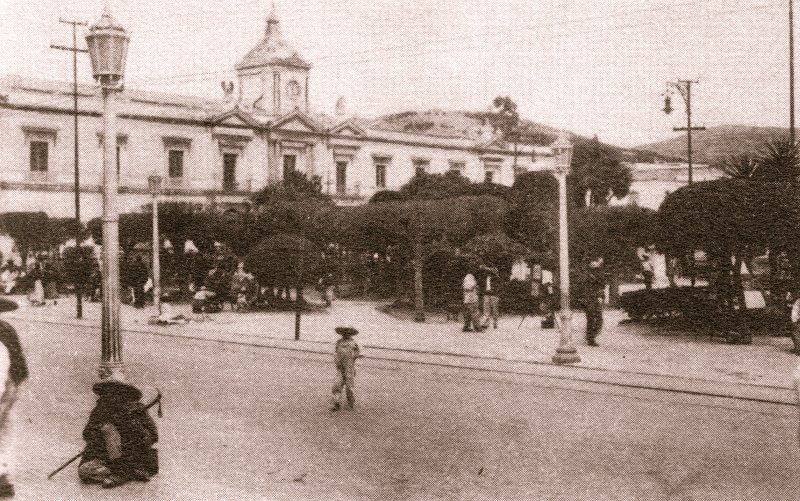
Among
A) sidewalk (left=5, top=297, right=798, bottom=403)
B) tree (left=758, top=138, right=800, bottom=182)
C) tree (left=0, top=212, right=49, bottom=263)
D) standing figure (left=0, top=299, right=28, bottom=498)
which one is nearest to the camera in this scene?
standing figure (left=0, top=299, right=28, bottom=498)

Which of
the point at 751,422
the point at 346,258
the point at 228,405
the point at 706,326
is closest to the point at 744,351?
the point at 706,326

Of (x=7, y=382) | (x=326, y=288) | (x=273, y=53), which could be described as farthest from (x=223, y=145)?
(x=7, y=382)

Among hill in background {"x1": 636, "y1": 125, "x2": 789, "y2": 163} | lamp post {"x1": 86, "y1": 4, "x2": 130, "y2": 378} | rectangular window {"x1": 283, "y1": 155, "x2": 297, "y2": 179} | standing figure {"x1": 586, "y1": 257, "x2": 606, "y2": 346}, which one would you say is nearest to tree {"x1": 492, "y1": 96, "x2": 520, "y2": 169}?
rectangular window {"x1": 283, "y1": 155, "x2": 297, "y2": 179}

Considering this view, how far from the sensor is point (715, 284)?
18859 mm

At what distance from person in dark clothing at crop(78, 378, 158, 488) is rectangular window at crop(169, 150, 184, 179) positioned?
45.2 meters

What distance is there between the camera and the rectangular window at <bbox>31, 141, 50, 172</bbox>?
148 ft

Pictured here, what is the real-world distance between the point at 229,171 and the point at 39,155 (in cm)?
1182

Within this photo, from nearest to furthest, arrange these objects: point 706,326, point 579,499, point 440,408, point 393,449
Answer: point 579,499, point 393,449, point 440,408, point 706,326

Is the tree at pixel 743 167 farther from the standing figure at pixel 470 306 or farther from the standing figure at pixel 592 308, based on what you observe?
→ the standing figure at pixel 470 306

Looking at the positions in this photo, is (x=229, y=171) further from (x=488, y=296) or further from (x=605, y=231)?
(x=488, y=296)

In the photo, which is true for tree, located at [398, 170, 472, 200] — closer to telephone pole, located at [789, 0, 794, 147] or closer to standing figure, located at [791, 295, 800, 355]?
telephone pole, located at [789, 0, 794, 147]

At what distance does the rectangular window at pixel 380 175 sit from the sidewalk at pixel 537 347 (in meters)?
37.2

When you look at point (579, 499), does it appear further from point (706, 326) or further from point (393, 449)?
point (706, 326)

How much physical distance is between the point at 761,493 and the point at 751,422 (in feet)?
10.1
